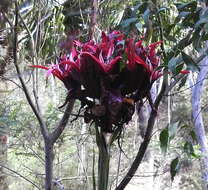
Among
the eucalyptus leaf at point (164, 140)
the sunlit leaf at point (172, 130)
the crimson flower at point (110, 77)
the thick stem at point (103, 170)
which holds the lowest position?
the thick stem at point (103, 170)

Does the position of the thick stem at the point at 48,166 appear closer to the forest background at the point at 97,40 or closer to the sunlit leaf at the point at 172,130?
the forest background at the point at 97,40

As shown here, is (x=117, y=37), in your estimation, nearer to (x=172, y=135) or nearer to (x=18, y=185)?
(x=172, y=135)

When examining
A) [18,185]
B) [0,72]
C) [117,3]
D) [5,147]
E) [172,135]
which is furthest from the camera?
[18,185]

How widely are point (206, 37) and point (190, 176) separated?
489cm

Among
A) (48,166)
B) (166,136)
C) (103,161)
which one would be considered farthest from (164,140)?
(48,166)

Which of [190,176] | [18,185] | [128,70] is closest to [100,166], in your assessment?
[128,70]

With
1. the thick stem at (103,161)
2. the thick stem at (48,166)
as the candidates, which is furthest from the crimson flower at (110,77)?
the thick stem at (48,166)

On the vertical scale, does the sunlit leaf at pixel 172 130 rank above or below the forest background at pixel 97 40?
below

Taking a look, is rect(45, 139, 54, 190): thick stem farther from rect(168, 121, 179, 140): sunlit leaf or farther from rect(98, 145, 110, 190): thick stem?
rect(168, 121, 179, 140): sunlit leaf

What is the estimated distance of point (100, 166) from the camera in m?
0.52

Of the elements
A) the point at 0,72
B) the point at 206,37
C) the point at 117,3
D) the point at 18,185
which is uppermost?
the point at 117,3

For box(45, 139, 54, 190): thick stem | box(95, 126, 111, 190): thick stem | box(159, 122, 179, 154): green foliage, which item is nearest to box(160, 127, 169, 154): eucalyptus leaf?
box(159, 122, 179, 154): green foliage

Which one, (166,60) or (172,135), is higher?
(166,60)

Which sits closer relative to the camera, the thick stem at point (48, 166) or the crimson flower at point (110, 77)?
the crimson flower at point (110, 77)
